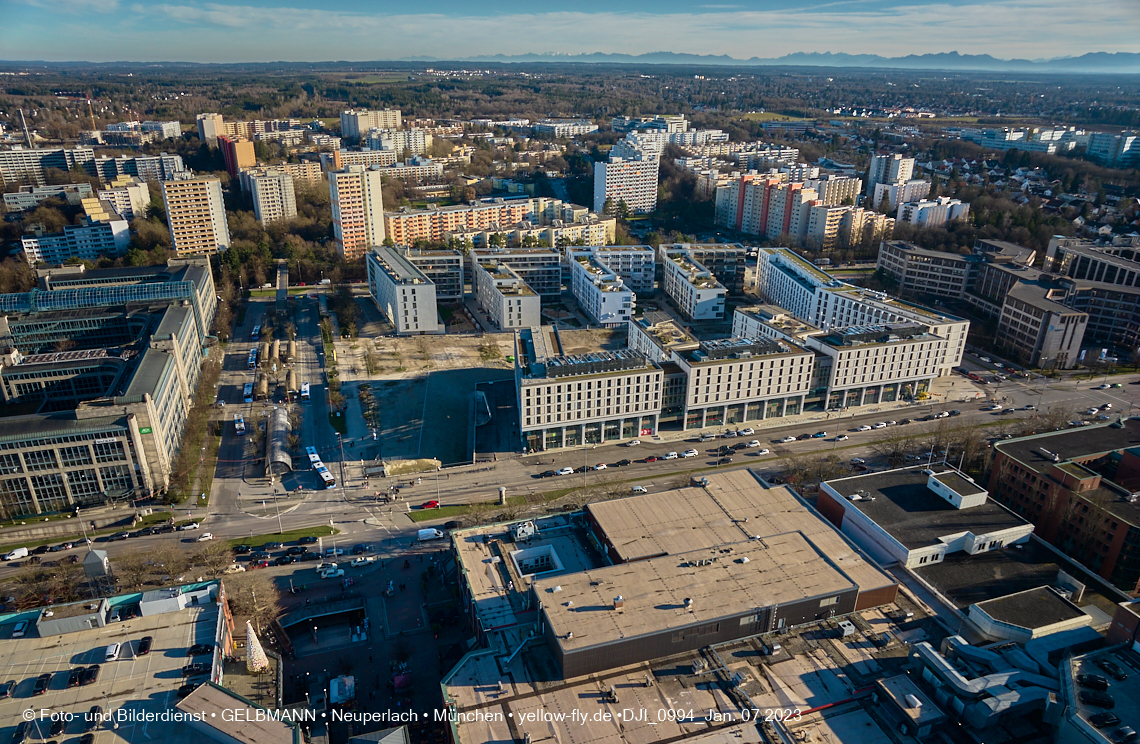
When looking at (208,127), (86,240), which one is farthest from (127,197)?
(208,127)

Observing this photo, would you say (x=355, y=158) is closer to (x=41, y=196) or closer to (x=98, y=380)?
(x=41, y=196)

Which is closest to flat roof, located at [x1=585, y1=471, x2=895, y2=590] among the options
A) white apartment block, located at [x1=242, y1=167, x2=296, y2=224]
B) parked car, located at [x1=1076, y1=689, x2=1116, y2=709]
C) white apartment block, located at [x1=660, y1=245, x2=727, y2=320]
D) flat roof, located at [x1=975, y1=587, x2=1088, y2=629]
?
flat roof, located at [x1=975, y1=587, x2=1088, y2=629]

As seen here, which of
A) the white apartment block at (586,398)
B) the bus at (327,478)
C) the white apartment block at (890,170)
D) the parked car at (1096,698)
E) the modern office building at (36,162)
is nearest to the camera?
the parked car at (1096,698)

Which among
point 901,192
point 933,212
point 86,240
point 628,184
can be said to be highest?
point 628,184

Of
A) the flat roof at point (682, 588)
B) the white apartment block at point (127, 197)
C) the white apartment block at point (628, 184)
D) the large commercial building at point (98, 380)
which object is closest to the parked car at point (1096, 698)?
the flat roof at point (682, 588)

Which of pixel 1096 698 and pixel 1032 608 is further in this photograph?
pixel 1032 608

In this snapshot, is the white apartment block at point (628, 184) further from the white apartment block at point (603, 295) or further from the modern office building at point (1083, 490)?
the modern office building at point (1083, 490)
